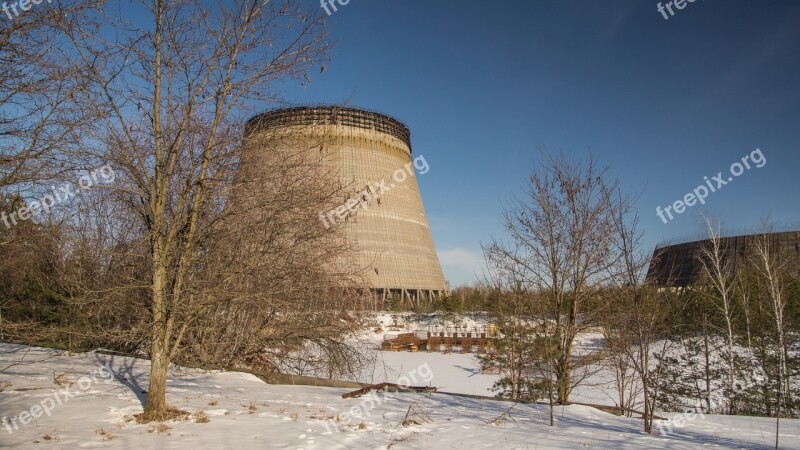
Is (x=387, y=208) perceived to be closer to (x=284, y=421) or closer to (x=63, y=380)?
(x=63, y=380)

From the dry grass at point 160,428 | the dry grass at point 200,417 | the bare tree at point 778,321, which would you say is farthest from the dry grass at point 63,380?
the bare tree at point 778,321

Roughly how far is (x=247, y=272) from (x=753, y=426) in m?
7.40

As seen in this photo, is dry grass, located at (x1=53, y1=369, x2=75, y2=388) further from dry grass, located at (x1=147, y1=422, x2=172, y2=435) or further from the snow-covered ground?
dry grass, located at (x1=147, y1=422, x2=172, y2=435)

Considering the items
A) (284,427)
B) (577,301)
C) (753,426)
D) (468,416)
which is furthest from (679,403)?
(284,427)

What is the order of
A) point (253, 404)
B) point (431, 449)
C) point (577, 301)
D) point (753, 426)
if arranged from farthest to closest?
point (577, 301) → point (753, 426) → point (253, 404) → point (431, 449)

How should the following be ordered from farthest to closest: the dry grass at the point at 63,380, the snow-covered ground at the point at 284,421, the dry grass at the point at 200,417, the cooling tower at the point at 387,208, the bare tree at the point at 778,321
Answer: the cooling tower at the point at 387,208 < the bare tree at the point at 778,321 < the dry grass at the point at 63,380 < the dry grass at the point at 200,417 < the snow-covered ground at the point at 284,421

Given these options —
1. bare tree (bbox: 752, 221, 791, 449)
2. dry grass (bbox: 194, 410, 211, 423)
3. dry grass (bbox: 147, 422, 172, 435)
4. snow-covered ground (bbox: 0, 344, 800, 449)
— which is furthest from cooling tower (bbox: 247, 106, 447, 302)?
dry grass (bbox: 147, 422, 172, 435)

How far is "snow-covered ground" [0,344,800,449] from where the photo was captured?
4.53 meters

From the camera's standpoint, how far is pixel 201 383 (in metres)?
7.66

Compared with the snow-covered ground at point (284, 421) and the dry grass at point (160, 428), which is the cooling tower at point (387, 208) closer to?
the snow-covered ground at point (284, 421)

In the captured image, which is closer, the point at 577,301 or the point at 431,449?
the point at 431,449

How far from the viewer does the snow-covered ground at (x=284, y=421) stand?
4.53 metres

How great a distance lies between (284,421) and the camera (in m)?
5.39

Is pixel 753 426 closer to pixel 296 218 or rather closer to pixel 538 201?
pixel 538 201
